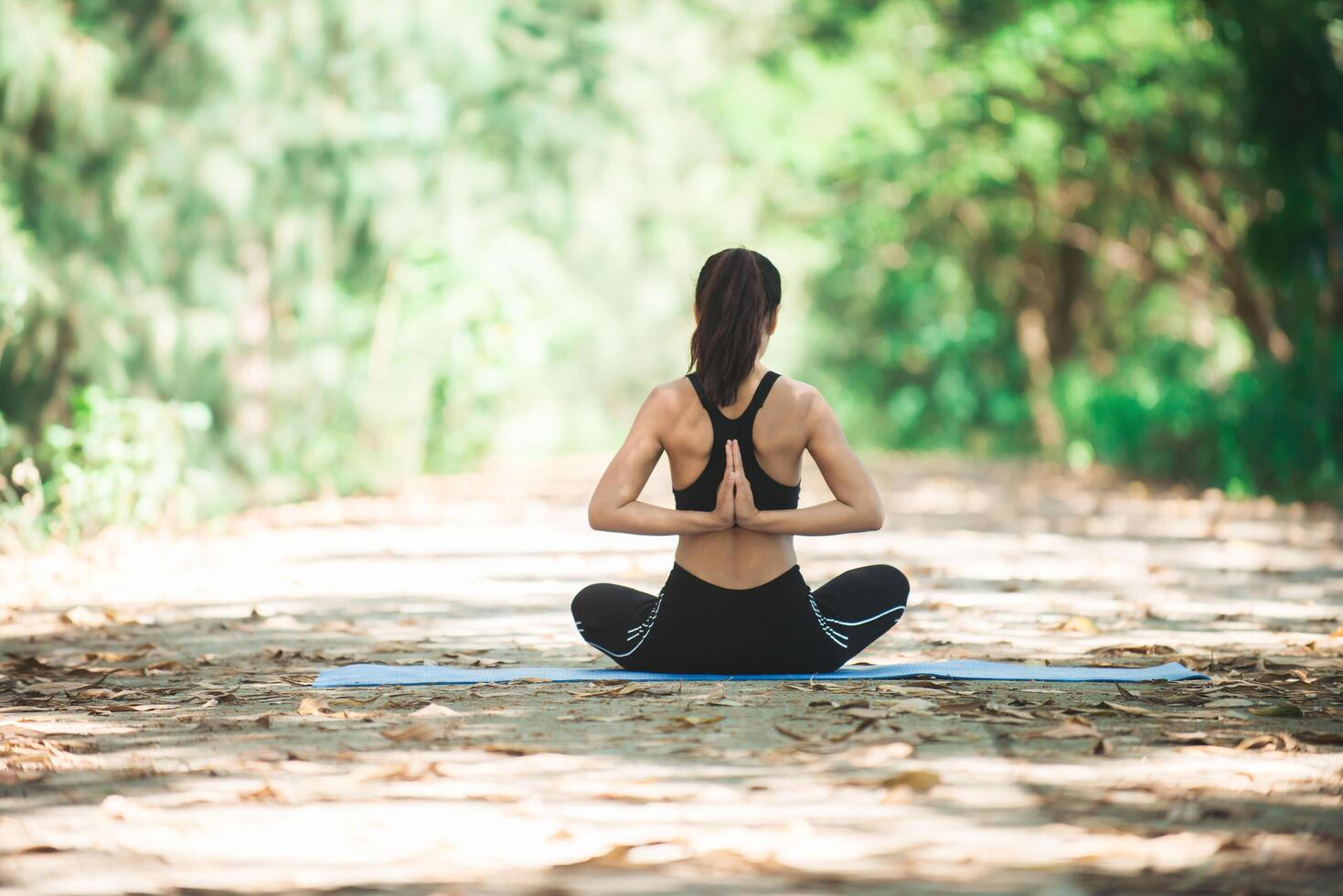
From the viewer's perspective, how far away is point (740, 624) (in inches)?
235

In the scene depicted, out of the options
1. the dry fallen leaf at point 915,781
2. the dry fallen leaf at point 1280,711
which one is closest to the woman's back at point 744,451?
the dry fallen leaf at point 1280,711

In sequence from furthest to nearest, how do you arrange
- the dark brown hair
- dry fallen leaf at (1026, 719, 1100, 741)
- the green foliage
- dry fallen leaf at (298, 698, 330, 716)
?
the green foliage → the dark brown hair → dry fallen leaf at (298, 698, 330, 716) → dry fallen leaf at (1026, 719, 1100, 741)

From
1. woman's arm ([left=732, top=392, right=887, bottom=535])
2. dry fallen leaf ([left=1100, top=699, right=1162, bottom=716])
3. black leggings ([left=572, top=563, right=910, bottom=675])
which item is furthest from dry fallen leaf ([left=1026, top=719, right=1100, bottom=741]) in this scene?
black leggings ([left=572, top=563, right=910, bottom=675])

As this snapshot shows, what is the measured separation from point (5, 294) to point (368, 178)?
559cm

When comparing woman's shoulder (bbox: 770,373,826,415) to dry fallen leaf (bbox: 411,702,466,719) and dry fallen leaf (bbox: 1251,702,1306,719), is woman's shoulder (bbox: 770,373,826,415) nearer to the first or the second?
dry fallen leaf (bbox: 411,702,466,719)

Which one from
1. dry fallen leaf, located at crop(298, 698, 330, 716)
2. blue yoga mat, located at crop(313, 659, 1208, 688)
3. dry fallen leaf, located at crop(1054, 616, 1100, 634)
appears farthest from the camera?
dry fallen leaf, located at crop(1054, 616, 1100, 634)

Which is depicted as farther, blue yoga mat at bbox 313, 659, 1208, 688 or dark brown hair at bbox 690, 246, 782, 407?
blue yoga mat at bbox 313, 659, 1208, 688

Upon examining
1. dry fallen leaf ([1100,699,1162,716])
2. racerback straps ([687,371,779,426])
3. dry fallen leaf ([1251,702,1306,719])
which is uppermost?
racerback straps ([687,371,779,426])

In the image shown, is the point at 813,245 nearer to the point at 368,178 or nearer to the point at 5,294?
the point at 368,178

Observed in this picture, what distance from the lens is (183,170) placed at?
14.4 m

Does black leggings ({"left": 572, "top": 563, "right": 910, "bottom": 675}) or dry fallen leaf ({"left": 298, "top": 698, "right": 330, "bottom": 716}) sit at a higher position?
black leggings ({"left": 572, "top": 563, "right": 910, "bottom": 675})

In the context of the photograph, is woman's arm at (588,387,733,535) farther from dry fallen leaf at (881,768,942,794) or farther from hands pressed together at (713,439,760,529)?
dry fallen leaf at (881,768,942,794)

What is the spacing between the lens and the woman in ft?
19.1

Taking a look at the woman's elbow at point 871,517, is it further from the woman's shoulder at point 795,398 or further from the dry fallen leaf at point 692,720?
the dry fallen leaf at point 692,720
